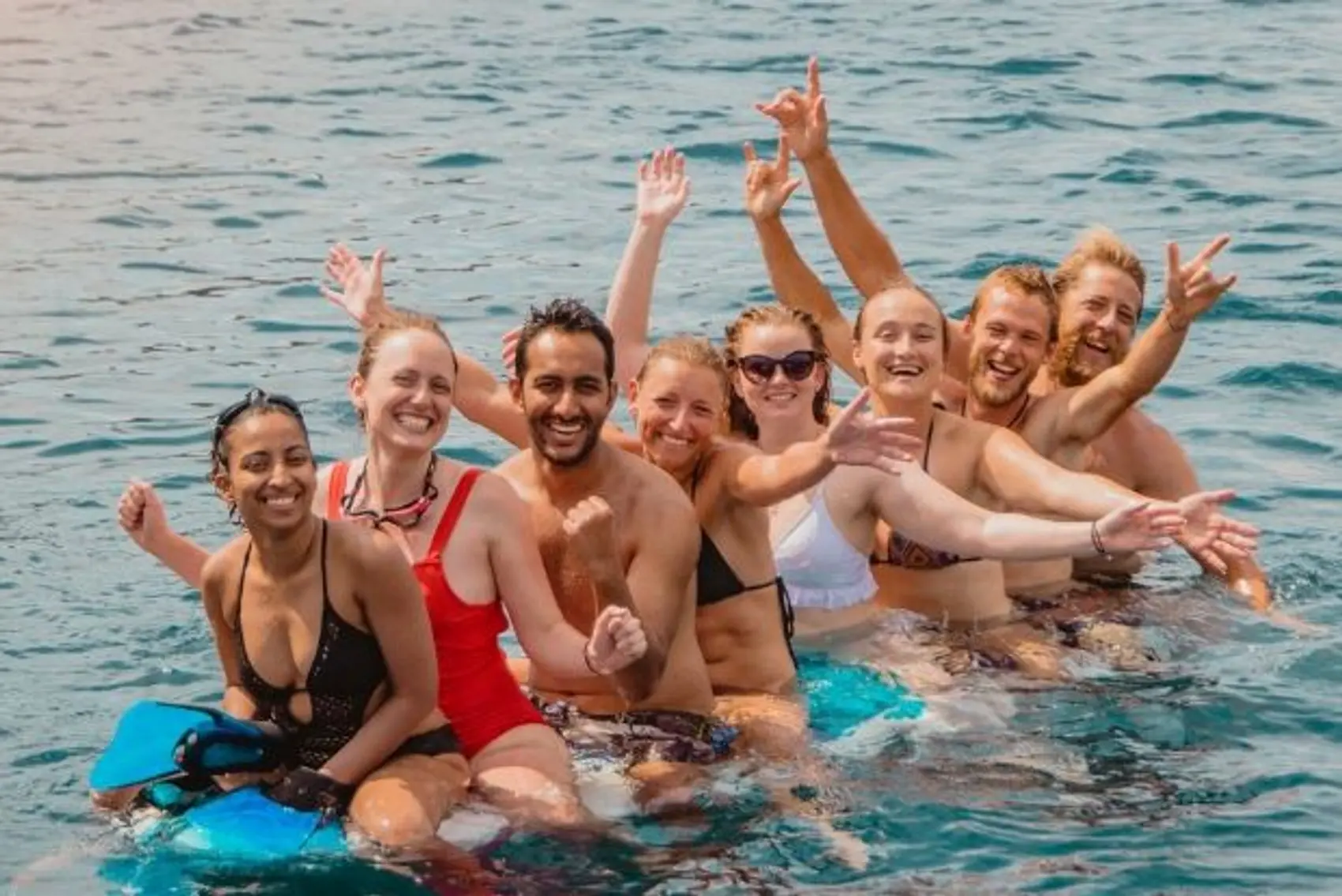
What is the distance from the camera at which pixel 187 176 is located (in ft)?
61.7

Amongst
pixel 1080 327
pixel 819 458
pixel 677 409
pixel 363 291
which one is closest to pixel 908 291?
pixel 677 409

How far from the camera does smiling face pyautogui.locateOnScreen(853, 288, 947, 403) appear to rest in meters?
9.41

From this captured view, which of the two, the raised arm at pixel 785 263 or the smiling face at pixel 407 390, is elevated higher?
the raised arm at pixel 785 263

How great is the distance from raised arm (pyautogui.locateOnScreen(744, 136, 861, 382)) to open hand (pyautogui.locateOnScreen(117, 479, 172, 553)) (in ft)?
10.7

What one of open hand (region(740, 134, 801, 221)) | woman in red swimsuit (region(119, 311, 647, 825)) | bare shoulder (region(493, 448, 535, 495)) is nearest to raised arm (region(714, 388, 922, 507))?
bare shoulder (region(493, 448, 535, 495))

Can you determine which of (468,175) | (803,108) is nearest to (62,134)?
(468,175)

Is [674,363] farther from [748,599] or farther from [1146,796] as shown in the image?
[1146,796]

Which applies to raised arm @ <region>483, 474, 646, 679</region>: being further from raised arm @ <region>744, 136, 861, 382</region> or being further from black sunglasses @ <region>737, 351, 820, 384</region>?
raised arm @ <region>744, 136, 861, 382</region>

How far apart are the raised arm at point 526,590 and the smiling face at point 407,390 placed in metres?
0.27

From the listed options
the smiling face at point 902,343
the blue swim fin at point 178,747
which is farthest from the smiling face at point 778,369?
the blue swim fin at point 178,747

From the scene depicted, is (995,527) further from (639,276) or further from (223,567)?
(223,567)

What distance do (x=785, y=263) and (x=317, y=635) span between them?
3.55m

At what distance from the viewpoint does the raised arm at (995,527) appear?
27.8 feet

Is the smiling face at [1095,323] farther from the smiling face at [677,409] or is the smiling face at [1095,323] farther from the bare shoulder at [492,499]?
the bare shoulder at [492,499]
